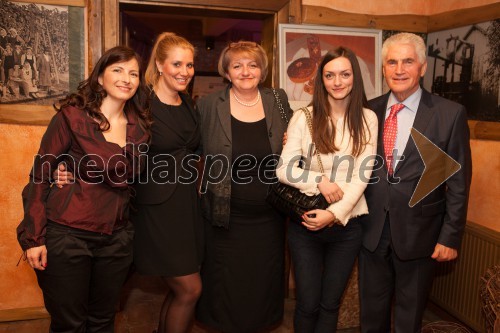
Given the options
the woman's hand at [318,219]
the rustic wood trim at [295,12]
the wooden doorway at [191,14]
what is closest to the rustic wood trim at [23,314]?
the wooden doorway at [191,14]

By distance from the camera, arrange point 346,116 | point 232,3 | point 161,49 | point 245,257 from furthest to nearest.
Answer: point 232,3 → point 245,257 → point 161,49 → point 346,116

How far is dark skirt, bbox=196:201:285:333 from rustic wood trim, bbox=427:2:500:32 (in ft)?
6.37

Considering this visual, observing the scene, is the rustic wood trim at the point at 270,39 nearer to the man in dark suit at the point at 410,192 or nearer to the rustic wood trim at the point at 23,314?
the man in dark suit at the point at 410,192

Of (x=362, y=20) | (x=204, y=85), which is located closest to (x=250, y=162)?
(x=362, y=20)

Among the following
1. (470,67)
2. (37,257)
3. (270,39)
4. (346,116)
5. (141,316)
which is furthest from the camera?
(270,39)

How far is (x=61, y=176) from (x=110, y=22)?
4.97 ft

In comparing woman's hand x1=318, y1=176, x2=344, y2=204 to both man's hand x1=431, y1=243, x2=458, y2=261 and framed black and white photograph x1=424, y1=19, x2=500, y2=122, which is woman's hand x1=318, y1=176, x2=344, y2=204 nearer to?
man's hand x1=431, y1=243, x2=458, y2=261

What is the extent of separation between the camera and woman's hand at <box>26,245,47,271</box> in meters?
1.83

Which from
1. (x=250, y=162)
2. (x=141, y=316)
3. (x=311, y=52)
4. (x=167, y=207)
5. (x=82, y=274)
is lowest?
(x=141, y=316)

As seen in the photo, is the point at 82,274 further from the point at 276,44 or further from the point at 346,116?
the point at 276,44

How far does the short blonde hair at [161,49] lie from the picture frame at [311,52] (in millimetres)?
1121

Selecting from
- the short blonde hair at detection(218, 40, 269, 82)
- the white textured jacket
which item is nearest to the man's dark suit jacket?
the white textured jacket

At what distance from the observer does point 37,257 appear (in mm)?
1832

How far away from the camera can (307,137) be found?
2.19 metres
